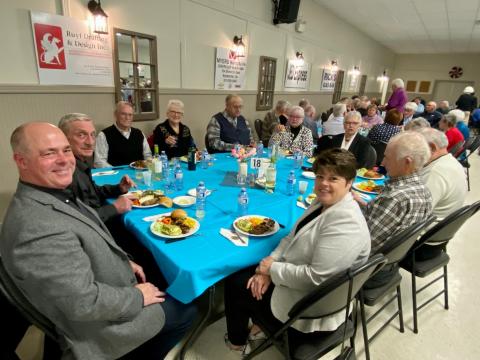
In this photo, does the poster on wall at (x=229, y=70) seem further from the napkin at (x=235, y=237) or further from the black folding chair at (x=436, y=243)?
the black folding chair at (x=436, y=243)

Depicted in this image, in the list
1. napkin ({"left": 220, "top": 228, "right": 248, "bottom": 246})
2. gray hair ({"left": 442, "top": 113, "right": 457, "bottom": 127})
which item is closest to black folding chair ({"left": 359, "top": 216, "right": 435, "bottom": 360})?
napkin ({"left": 220, "top": 228, "right": 248, "bottom": 246})

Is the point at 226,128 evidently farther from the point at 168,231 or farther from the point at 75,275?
the point at 75,275

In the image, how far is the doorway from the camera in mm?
11734

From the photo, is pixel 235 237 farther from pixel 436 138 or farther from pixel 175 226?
pixel 436 138

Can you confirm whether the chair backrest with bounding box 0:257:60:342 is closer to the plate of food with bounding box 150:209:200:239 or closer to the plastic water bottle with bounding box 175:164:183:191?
the plate of food with bounding box 150:209:200:239

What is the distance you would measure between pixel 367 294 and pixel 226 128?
Answer: 248 cm

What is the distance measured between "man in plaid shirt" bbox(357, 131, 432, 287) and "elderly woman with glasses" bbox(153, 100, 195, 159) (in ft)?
7.00

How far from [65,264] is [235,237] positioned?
778mm

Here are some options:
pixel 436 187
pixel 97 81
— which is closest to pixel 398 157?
pixel 436 187

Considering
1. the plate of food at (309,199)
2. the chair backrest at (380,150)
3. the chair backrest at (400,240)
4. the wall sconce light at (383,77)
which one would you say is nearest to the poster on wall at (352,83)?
the wall sconce light at (383,77)

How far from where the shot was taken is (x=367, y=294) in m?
1.47

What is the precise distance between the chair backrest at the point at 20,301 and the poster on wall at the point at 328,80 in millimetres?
7844

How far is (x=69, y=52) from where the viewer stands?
9.59 feet

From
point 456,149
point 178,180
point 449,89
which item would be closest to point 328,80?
point 456,149
